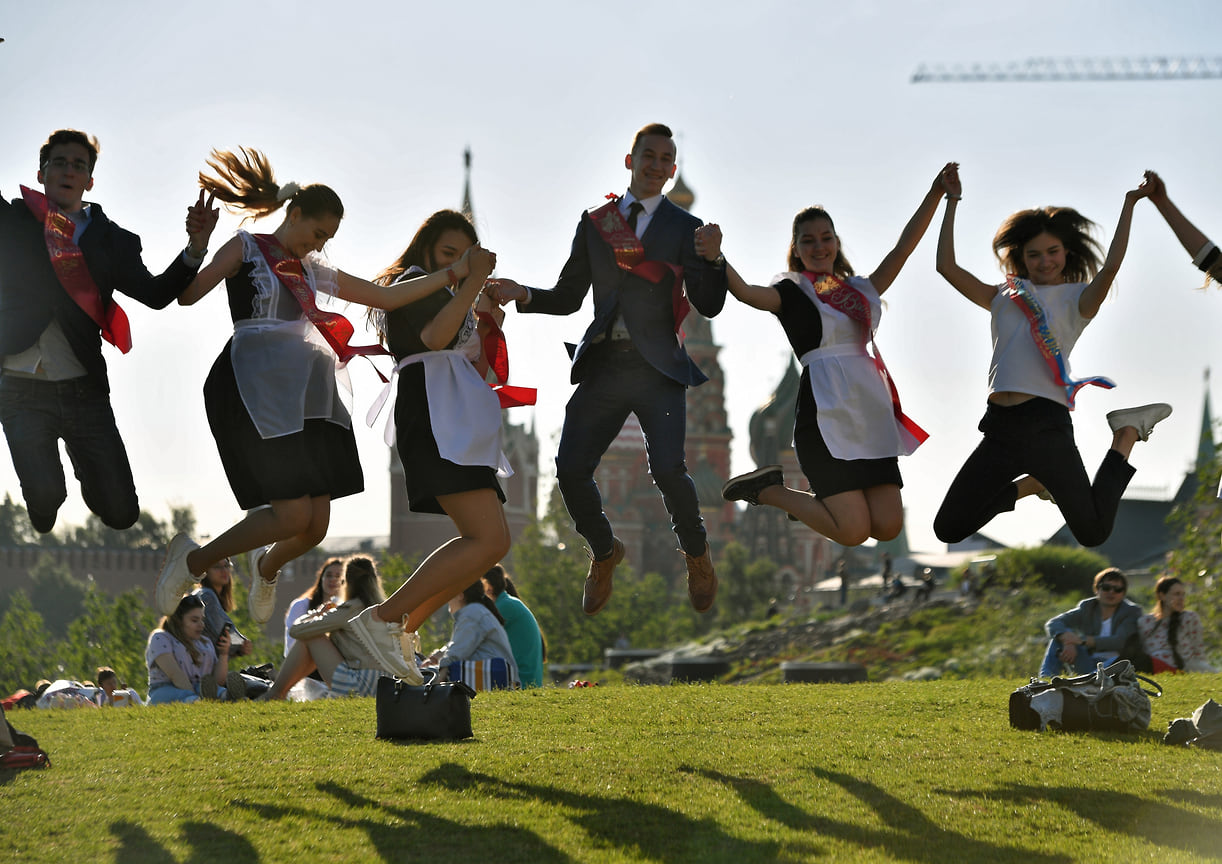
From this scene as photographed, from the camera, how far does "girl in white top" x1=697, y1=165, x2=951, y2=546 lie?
25.5 ft

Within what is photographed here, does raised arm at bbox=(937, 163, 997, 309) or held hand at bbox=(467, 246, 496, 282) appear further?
raised arm at bbox=(937, 163, 997, 309)

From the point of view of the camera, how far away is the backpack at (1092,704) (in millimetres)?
7668

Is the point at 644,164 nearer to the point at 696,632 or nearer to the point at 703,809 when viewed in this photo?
the point at 703,809

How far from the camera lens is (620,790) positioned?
610 cm

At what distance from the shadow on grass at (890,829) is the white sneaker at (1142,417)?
9.39 feet

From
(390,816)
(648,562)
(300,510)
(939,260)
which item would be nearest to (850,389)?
(939,260)

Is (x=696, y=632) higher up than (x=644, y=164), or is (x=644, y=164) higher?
(x=644, y=164)

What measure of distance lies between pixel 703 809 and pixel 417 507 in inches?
96.0

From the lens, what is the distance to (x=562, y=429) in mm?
7906

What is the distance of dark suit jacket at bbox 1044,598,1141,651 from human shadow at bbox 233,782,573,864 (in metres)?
7.68

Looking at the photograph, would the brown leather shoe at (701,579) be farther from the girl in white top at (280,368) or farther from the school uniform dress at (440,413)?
the girl in white top at (280,368)

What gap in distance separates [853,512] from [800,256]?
60.8 inches

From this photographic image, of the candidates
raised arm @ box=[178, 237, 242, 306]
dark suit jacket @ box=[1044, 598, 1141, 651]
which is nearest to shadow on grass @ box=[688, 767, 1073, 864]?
raised arm @ box=[178, 237, 242, 306]

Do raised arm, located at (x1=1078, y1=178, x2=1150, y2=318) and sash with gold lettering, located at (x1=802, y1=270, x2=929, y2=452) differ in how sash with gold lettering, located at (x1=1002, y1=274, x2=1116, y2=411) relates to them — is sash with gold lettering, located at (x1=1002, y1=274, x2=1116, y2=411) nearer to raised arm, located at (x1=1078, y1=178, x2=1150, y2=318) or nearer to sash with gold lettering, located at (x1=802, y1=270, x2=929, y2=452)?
raised arm, located at (x1=1078, y1=178, x2=1150, y2=318)
